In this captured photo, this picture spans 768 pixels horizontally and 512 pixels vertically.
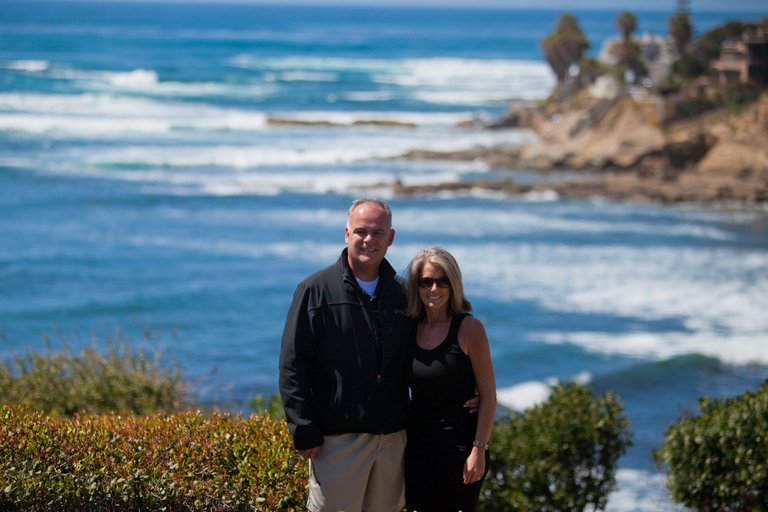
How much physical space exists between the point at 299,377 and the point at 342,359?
0.25m

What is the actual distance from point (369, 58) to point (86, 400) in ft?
393

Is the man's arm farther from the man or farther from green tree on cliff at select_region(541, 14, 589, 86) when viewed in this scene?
green tree on cliff at select_region(541, 14, 589, 86)

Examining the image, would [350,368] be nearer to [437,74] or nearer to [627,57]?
[627,57]

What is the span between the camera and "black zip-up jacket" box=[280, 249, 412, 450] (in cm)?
433

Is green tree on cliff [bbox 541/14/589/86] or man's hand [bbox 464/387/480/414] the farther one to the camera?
green tree on cliff [bbox 541/14/589/86]

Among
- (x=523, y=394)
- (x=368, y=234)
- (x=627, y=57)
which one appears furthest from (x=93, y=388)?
(x=627, y=57)

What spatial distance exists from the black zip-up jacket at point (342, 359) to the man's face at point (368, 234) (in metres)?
0.12

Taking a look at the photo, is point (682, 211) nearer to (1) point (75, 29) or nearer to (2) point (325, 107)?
(2) point (325, 107)

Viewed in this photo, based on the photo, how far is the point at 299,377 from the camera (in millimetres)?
4309

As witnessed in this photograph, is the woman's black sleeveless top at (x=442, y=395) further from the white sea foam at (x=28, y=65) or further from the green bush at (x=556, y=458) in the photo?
the white sea foam at (x=28, y=65)

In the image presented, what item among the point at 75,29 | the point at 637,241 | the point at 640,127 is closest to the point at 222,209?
the point at 637,241

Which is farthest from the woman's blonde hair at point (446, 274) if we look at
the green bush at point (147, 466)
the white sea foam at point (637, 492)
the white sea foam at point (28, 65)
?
the white sea foam at point (28, 65)

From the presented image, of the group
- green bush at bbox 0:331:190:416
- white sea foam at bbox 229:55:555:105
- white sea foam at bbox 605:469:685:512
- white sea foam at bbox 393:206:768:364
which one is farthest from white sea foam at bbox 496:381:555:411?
white sea foam at bbox 229:55:555:105

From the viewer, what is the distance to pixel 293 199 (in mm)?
36000
